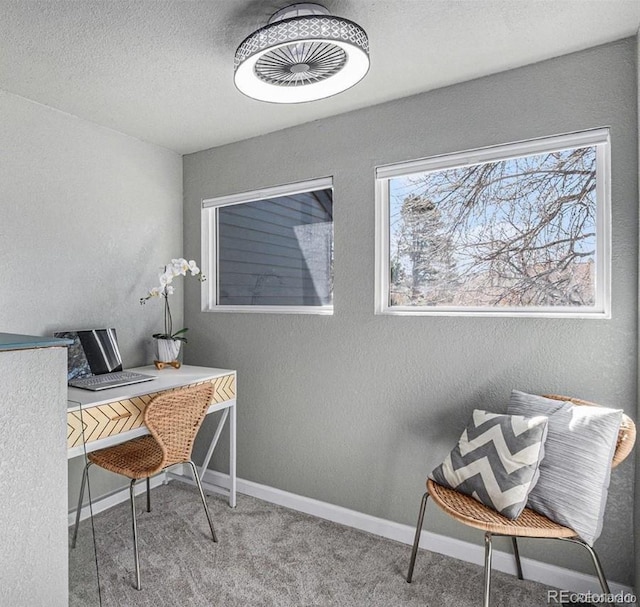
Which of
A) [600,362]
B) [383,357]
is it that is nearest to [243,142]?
[383,357]

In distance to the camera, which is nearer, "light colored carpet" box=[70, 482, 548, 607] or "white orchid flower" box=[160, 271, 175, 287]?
"light colored carpet" box=[70, 482, 548, 607]

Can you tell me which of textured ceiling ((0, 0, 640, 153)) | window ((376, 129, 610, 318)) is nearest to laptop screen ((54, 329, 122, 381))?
textured ceiling ((0, 0, 640, 153))

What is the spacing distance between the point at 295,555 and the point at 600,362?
5.55ft

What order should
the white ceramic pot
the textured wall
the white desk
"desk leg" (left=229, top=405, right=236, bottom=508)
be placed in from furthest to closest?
the white ceramic pot → "desk leg" (left=229, top=405, right=236, bottom=508) → the white desk → the textured wall

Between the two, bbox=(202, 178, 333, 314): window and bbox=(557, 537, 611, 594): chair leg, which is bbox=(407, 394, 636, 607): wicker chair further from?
bbox=(202, 178, 333, 314): window

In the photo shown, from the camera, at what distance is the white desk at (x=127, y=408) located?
180 cm

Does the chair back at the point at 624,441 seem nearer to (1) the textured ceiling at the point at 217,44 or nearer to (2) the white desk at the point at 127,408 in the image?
(1) the textured ceiling at the point at 217,44

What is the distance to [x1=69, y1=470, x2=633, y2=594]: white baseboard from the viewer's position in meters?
1.92

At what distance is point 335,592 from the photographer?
1.93 meters

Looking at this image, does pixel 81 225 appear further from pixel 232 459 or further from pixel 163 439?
pixel 232 459

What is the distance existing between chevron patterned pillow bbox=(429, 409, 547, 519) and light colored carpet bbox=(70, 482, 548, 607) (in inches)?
22.1

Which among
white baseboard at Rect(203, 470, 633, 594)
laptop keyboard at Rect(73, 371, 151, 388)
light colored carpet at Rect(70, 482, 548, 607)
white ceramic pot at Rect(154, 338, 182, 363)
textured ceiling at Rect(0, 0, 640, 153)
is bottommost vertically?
light colored carpet at Rect(70, 482, 548, 607)

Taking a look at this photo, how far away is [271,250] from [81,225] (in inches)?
44.6

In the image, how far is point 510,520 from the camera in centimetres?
158
